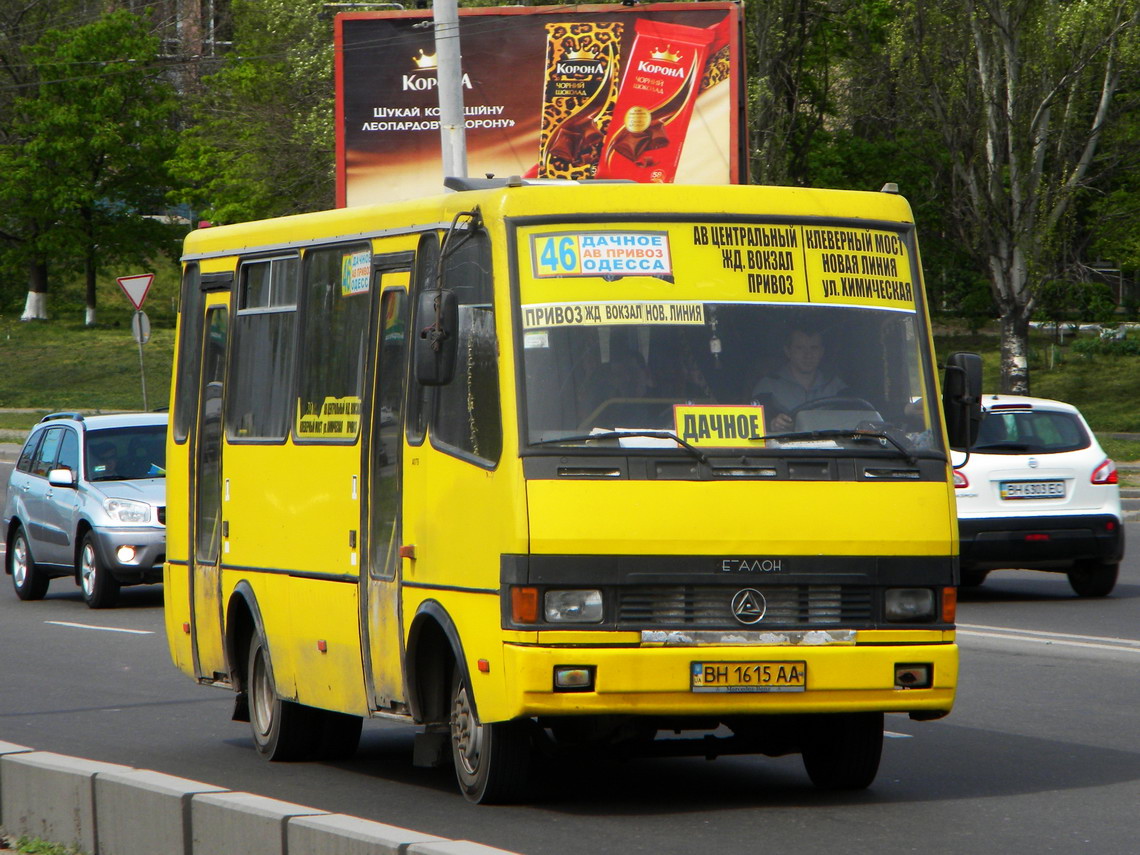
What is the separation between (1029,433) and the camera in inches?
645

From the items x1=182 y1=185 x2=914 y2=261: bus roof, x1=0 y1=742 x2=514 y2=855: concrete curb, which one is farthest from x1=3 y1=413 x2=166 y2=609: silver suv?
x1=0 y1=742 x2=514 y2=855: concrete curb

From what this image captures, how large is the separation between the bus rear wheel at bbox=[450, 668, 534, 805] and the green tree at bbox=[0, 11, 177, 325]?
6201 cm

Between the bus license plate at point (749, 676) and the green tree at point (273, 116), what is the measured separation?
34.6m

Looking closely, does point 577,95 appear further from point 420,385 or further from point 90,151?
point 90,151

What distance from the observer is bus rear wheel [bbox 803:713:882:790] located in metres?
7.99

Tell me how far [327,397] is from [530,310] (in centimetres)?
179

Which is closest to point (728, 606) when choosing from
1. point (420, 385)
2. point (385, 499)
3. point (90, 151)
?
point (420, 385)

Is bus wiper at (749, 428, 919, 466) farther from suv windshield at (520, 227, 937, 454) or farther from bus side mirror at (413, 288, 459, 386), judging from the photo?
bus side mirror at (413, 288, 459, 386)

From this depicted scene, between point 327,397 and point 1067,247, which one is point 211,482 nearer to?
point 327,397

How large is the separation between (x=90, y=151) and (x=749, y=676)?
214 ft

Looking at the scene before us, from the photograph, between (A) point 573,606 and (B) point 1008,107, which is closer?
(A) point 573,606

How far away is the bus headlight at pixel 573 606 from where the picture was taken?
711 centimetres

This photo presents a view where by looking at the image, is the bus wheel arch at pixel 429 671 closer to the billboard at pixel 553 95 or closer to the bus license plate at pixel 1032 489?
the bus license plate at pixel 1032 489

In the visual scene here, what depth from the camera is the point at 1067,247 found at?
38.4 meters
